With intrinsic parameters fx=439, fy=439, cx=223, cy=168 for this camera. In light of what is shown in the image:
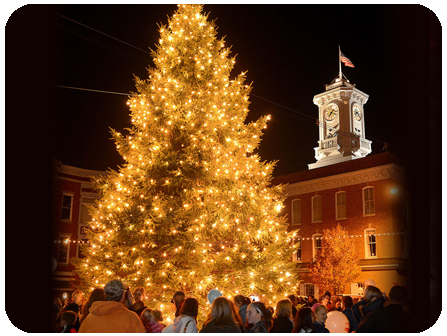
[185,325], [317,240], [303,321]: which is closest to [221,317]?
[185,325]

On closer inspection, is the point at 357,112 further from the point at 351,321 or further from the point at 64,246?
the point at 351,321

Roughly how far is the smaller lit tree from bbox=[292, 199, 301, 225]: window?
163 inches

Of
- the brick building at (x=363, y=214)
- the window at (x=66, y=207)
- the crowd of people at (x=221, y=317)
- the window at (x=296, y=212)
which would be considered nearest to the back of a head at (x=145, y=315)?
the crowd of people at (x=221, y=317)

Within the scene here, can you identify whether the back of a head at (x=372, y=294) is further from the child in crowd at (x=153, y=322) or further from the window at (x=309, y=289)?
the window at (x=309, y=289)

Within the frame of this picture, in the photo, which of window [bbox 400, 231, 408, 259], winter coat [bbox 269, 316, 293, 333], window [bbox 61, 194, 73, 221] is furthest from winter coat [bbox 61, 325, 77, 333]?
window [bbox 61, 194, 73, 221]

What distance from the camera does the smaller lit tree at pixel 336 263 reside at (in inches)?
1088

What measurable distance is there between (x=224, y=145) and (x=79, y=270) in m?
5.24

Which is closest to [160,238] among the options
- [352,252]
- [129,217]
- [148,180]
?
[129,217]

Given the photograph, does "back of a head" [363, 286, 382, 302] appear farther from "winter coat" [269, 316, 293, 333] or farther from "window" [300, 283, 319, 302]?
"window" [300, 283, 319, 302]

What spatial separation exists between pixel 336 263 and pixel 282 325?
23.5 m

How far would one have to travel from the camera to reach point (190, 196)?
11570 mm

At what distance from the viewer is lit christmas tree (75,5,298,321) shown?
11.0m

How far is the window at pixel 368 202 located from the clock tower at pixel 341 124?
23.1 metres

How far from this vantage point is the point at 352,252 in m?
28.4
